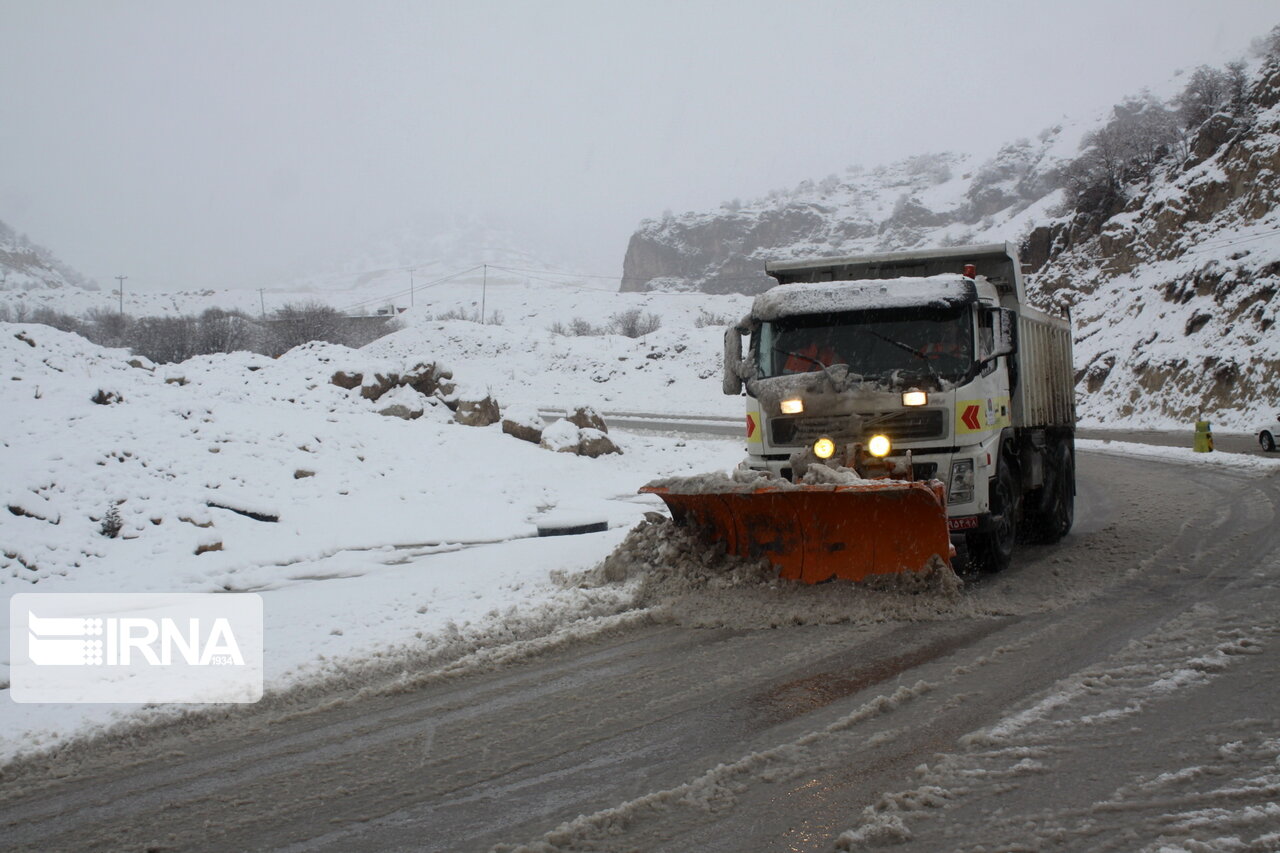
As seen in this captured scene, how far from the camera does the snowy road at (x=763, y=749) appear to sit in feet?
11.6

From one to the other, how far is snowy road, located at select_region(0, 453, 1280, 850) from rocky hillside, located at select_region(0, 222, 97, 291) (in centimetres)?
9245

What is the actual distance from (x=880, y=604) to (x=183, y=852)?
15.8 ft

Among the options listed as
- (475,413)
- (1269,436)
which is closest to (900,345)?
(475,413)

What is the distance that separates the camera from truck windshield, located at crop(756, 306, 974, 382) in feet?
25.9

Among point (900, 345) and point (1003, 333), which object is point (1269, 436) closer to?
point (1003, 333)

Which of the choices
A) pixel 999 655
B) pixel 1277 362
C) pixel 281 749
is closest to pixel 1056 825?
pixel 999 655

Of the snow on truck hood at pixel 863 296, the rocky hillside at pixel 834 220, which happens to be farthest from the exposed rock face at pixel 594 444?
the rocky hillside at pixel 834 220

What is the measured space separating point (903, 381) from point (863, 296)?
2.80ft

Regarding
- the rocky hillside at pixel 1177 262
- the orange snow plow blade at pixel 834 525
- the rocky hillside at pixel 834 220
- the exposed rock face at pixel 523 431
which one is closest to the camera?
the orange snow plow blade at pixel 834 525

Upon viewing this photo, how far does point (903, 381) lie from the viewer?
7.82m

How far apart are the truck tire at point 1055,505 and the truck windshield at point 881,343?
309 cm

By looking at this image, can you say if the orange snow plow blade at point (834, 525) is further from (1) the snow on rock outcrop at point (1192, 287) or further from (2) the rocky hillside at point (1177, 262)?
(1) the snow on rock outcrop at point (1192, 287)

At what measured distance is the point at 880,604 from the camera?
6879 mm

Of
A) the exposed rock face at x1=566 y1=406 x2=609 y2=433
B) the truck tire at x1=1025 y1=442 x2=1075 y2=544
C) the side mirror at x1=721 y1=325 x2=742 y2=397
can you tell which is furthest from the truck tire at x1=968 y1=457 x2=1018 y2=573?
the exposed rock face at x1=566 y1=406 x2=609 y2=433
